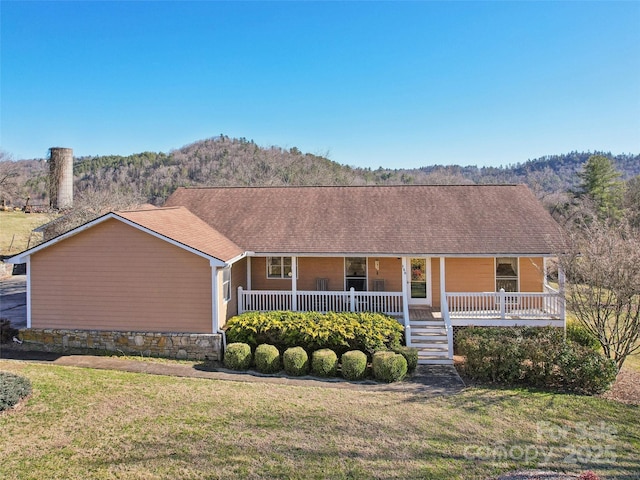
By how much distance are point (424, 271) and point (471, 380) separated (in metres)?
5.04

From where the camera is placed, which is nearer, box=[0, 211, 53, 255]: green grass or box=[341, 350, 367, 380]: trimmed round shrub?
box=[341, 350, 367, 380]: trimmed round shrub

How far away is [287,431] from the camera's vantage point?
7629 millimetres

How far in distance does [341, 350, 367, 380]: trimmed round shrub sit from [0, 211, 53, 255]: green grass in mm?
29703

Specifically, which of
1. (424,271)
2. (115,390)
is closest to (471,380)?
(424,271)

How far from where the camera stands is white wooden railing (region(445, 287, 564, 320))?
13.5 metres

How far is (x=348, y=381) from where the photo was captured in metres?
11.1

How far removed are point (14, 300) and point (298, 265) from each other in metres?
14.1

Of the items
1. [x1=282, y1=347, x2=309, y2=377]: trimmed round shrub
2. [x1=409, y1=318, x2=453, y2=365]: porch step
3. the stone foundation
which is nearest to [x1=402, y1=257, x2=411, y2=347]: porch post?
[x1=409, y1=318, x2=453, y2=365]: porch step

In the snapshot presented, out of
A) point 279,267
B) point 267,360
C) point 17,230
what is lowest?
point 267,360

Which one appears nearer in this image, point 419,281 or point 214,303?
point 214,303

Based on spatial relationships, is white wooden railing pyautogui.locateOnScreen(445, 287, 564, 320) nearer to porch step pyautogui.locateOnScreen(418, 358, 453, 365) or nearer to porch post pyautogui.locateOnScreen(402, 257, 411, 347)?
porch post pyautogui.locateOnScreen(402, 257, 411, 347)

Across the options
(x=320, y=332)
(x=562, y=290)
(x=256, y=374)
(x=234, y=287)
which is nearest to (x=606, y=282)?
(x=562, y=290)

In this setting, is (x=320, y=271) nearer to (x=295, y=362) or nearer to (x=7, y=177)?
(x=295, y=362)

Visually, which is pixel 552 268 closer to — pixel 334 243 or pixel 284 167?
pixel 334 243
